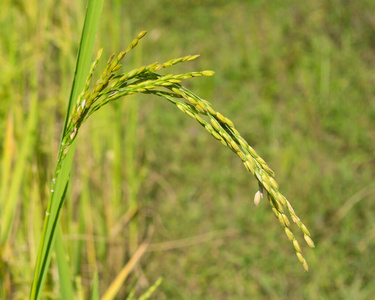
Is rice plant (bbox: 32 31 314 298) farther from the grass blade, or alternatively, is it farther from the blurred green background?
the blurred green background

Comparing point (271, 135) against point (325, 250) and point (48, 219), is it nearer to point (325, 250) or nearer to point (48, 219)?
point (325, 250)

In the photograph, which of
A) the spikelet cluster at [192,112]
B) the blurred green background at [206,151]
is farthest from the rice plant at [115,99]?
the blurred green background at [206,151]

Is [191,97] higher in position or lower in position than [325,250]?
higher

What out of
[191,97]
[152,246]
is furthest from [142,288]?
[191,97]

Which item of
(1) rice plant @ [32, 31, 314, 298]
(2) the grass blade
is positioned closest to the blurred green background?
(2) the grass blade

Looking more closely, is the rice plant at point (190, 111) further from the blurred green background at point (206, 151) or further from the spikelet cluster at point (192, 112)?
the blurred green background at point (206, 151)

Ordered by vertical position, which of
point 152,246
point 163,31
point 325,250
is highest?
point 163,31

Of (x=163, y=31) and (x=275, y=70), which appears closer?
(x=275, y=70)

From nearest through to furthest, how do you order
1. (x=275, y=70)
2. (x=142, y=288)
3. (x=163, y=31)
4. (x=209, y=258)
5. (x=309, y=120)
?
(x=142, y=288)
(x=209, y=258)
(x=309, y=120)
(x=275, y=70)
(x=163, y=31)

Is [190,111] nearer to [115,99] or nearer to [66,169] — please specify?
[115,99]
